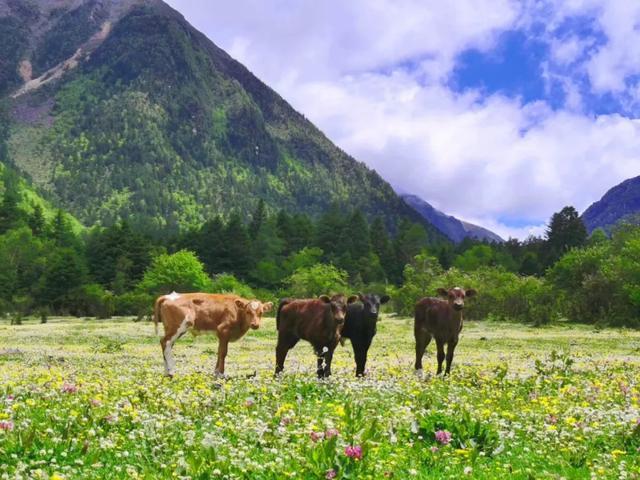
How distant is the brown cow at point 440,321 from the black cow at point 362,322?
1.58m

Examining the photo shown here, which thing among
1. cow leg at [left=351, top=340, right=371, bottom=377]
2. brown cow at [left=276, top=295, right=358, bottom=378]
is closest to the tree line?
cow leg at [left=351, top=340, right=371, bottom=377]

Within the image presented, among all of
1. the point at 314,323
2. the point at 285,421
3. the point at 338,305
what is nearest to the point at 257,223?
the point at 314,323

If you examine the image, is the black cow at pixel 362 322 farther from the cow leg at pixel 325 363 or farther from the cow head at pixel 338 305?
the cow leg at pixel 325 363

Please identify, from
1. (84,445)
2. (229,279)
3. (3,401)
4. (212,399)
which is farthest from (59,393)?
(229,279)

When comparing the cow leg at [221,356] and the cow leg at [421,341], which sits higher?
the cow leg at [421,341]

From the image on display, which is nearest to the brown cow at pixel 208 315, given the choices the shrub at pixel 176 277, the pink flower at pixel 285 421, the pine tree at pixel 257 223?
the pink flower at pixel 285 421

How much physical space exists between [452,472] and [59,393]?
7438 millimetres

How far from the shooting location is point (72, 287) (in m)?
90.9

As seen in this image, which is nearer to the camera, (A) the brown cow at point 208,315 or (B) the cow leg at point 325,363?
(B) the cow leg at point 325,363

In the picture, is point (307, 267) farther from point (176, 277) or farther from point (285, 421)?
point (285, 421)

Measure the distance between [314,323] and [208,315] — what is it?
2.99m

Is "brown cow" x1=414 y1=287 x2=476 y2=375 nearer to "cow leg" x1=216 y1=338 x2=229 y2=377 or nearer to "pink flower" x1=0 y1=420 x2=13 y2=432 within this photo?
"cow leg" x1=216 y1=338 x2=229 y2=377

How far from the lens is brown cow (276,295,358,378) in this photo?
16375 mm

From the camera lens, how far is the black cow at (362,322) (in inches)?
692
